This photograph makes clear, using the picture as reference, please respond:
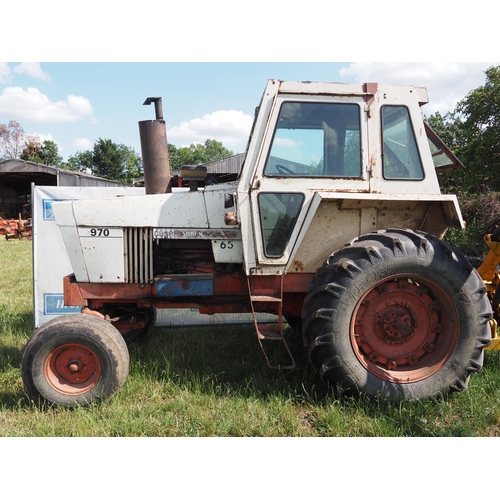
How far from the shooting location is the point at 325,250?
3.52 metres

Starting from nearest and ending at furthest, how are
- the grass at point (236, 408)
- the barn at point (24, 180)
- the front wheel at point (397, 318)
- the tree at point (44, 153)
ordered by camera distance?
the grass at point (236, 408)
the front wheel at point (397, 318)
the barn at point (24, 180)
the tree at point (44, 153)

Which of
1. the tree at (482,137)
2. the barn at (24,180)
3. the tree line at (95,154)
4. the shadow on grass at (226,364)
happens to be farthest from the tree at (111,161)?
the shadow on grass at (226,364)

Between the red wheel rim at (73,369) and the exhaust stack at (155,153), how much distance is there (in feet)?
5.10

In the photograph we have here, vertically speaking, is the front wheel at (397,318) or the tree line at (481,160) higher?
the tree line at (481,160)

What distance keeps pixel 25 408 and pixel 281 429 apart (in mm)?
1978

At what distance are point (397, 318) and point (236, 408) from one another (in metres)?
1.45

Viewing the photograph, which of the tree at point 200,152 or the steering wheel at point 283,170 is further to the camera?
the tree at point 200,152

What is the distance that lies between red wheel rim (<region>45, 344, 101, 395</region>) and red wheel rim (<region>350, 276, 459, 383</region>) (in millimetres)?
2088

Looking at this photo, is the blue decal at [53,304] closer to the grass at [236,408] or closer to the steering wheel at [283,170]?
the grass at [236,408]

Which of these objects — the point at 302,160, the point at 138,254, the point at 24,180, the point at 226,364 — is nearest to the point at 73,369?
the point at 138,254

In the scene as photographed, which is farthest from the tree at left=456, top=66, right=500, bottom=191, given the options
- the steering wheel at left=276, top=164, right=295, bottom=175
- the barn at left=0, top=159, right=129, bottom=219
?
the barn at left=0, top=159, right=129, bottom=219

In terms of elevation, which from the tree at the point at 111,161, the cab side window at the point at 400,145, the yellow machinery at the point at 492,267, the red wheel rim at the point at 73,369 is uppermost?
the tree at the point at 111,161

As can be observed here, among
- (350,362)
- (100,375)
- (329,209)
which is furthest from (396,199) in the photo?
(100,375)

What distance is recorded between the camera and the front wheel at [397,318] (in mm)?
3158
